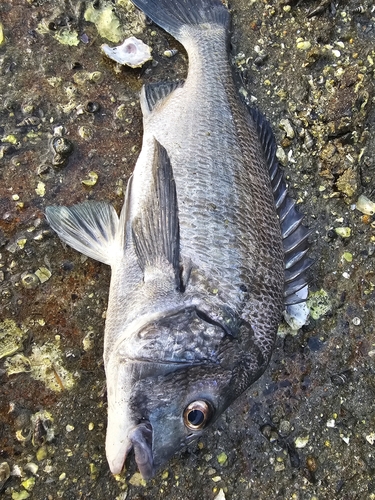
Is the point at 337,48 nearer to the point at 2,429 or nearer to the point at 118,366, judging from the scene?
the point at 118,366

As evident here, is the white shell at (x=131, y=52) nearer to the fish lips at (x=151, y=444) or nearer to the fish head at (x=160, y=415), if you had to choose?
the fish head at (x=160, y=415)

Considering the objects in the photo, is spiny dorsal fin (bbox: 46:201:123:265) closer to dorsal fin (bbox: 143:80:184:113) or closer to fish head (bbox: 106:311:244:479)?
fish head (bbox: 106:311:244:479)

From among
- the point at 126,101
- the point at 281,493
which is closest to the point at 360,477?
the point at 281,493

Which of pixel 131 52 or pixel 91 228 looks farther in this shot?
pixel 131 52

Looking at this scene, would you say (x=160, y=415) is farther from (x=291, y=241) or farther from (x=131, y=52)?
(x=131, y=52)

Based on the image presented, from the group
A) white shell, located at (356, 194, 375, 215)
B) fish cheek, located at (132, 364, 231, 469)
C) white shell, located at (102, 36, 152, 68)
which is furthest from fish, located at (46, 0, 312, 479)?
white shell, located at (356, 194, 375, 215)

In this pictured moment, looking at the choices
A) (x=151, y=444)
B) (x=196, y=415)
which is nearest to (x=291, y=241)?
(x=196, y=415)
